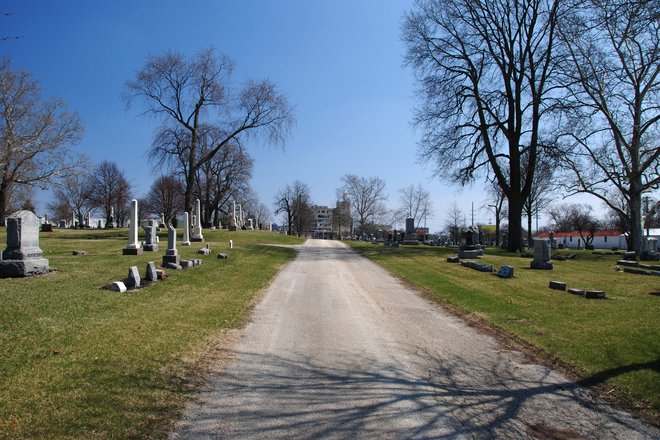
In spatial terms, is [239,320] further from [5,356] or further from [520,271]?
[520,271]

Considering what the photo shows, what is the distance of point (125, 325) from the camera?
24.9 feet

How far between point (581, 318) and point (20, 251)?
12.7 metres

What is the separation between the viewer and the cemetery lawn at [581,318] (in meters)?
6.02

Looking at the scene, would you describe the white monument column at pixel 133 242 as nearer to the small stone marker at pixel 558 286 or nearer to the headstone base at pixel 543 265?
the small stone marker at pixel 558 286

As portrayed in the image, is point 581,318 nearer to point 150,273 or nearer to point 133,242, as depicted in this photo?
point 150,273

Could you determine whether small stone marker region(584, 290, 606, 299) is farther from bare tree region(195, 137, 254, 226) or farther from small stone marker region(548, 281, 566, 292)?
bare tree region(195, 137, 254, 226)

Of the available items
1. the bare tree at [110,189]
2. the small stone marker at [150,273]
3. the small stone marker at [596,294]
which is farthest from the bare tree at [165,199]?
the small stone marker at [596,294]

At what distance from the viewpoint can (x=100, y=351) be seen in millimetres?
6109

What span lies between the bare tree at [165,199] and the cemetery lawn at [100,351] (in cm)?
7454

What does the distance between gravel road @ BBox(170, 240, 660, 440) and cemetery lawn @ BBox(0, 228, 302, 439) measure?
18.9 inches

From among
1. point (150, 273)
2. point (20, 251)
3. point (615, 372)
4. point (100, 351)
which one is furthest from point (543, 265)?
point (20, 251)

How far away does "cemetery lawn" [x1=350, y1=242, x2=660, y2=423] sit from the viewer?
602 cm

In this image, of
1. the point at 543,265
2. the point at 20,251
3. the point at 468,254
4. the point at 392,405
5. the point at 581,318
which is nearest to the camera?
the point at 392,405

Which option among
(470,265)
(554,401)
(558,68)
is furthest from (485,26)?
(554,401)
